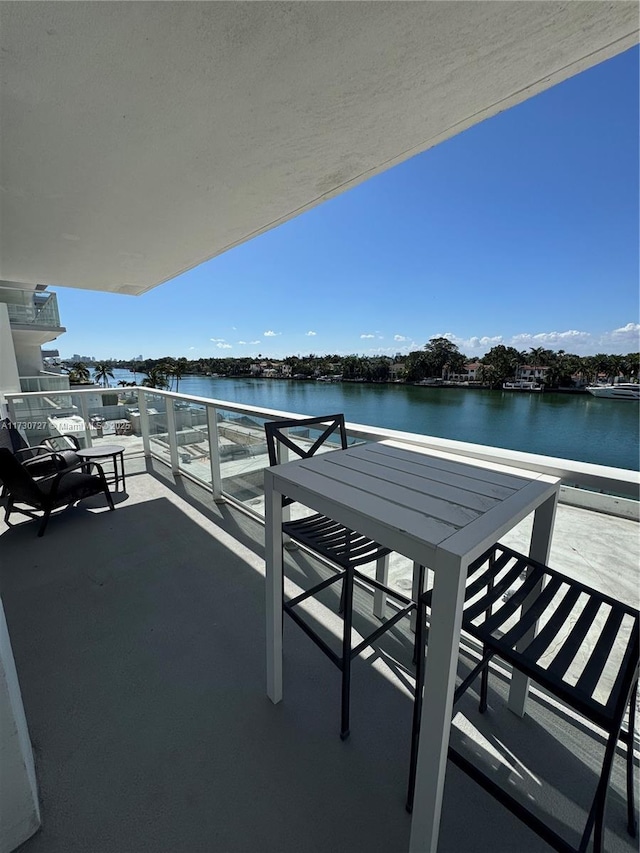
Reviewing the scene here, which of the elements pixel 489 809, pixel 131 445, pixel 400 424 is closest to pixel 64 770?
pixel 489 809

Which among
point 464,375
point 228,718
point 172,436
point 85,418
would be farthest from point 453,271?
point 228,718

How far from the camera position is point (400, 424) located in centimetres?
2689

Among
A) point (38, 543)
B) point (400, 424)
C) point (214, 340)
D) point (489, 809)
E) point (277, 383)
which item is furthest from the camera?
point (214, 340)

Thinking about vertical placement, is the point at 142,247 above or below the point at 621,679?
above

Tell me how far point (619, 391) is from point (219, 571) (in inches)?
1547

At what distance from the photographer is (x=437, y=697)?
0.82m

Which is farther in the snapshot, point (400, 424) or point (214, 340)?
point (214, 340)

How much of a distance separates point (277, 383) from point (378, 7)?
37.1 metres

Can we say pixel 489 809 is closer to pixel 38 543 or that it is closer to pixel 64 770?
pixel 64 770

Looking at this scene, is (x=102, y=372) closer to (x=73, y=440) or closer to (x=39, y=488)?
(x=73, y=440)

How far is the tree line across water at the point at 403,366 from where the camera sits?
3534cm

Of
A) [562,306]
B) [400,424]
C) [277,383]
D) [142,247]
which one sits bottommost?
[400,424]

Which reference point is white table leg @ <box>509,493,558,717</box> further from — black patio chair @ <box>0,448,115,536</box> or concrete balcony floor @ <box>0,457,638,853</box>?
black patio chair @ <box>0,448,115,536</box>

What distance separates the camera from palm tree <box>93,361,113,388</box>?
144ft
